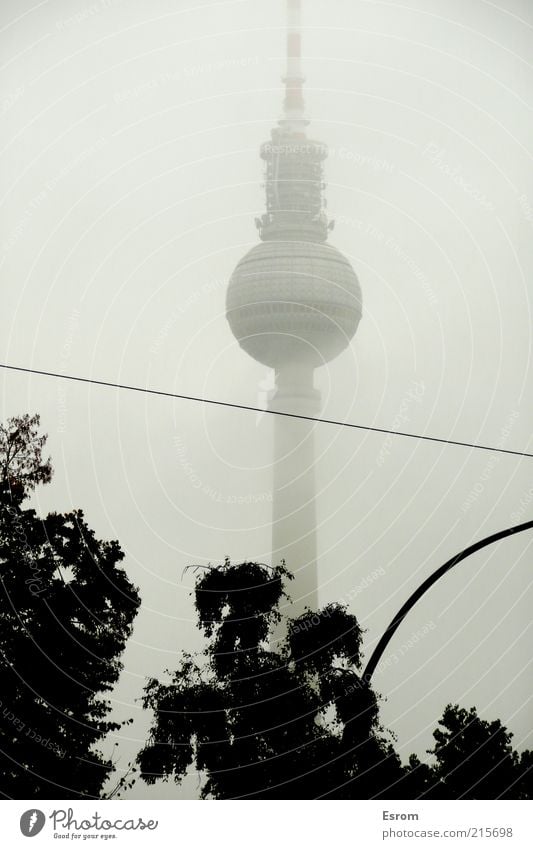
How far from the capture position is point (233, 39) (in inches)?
380

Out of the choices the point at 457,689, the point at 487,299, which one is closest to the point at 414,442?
the point at 487,299

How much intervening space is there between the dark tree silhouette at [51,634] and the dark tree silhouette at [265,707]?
54cm

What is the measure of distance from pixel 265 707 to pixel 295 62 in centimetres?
619

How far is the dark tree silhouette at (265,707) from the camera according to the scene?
8.00m

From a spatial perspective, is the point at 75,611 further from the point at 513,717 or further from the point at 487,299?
the point at 487,299
